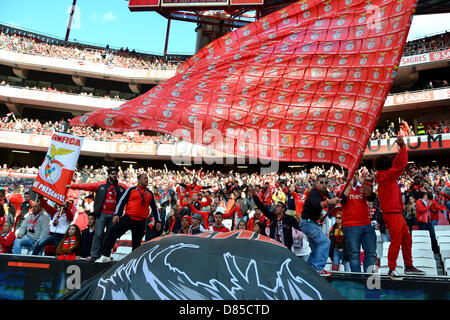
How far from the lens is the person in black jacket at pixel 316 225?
4.90 m

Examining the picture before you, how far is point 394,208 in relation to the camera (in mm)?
4547

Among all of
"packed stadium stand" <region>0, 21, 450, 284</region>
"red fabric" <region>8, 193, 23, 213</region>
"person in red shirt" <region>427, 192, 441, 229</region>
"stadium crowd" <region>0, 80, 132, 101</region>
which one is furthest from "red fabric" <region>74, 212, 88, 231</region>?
"stadium crowd" <region>0, 80, 132, 101</region>

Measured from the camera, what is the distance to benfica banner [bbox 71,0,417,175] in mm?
4559

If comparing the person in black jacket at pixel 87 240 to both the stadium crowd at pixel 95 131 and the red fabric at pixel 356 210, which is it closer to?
the red fabric at pixel 356 210

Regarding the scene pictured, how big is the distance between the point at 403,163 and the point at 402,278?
139 centimetres

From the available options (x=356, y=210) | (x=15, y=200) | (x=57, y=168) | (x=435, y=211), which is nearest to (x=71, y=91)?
(x=15, y=200)

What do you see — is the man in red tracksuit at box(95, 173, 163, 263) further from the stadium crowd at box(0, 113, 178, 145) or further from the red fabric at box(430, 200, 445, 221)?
the stadium crowd at box(0, 113, 178, 145)

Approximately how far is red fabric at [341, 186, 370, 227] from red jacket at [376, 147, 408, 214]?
1.21 ft

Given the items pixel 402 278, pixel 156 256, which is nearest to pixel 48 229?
pixel 156 256

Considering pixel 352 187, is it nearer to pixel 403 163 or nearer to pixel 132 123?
pixel 403 163

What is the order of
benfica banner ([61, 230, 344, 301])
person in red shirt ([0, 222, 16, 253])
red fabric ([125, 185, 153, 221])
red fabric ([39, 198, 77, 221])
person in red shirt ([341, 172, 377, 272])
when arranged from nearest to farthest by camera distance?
1. benfica banner ([61, 230, 344, 301])
2. person in red shirt ([341, 172, 377, 272])
3. red fabric ([125, 185, 153, 221])
4. red fabric ([39, 198, 77, 221])
5. person in red shirt ([0, 222, 16, 253])

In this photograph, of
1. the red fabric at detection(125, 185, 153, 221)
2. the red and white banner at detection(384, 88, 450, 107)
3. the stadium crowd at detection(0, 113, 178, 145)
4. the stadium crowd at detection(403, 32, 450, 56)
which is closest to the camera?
the red fabric at detection(125, 185, 153, 221)

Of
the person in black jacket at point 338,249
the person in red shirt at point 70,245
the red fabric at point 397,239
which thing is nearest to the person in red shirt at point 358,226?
the red fabric at point 397,239

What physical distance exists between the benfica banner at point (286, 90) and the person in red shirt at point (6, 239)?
4.38 metres
